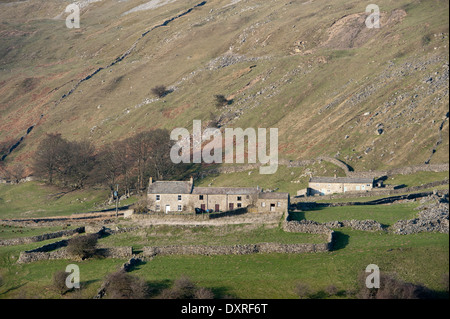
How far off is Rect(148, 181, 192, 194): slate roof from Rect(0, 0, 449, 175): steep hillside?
1300 inches

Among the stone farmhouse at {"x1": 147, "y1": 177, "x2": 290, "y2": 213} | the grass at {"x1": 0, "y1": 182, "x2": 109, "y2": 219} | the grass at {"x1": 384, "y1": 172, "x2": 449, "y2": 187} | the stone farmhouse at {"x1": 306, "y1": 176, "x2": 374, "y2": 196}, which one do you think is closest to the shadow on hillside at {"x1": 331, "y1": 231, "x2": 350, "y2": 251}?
the stone farmhouse at {"x1": 147, "y1": 177, "x2": 290, "y2": 213}

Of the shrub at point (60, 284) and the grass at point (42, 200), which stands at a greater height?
the grass at point (42, 200)

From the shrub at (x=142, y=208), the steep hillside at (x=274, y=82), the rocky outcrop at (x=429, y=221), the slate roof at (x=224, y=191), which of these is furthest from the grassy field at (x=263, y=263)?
the steep hillside at (x=274, y=82)

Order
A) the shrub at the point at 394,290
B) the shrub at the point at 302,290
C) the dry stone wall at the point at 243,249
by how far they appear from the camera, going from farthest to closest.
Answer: the dry stone wall at the point at 243,249 < the shrub at the point at 302,290 < the shrub at the point at 394,290

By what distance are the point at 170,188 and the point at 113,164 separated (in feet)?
102

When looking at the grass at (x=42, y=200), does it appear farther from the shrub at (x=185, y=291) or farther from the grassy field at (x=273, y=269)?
the shrub at (x=185, y=291)

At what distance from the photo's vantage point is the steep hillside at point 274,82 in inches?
3834

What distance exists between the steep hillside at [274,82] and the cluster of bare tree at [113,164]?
2144 cm

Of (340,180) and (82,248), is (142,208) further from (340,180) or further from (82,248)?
(340,180)

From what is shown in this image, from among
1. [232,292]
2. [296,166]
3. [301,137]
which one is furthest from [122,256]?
[301,137]

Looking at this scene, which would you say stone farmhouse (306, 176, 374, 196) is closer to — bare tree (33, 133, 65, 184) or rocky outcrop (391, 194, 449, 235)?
rocky outcrop (391, 194, 449, 235)

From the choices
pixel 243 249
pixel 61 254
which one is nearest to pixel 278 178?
pixel 243 249

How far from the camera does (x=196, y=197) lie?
69000mm

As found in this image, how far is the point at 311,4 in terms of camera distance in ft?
574
